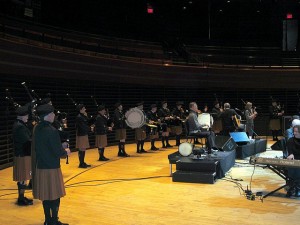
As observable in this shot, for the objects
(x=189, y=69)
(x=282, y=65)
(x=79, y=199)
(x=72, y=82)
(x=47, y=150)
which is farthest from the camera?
(x=282, y=65)

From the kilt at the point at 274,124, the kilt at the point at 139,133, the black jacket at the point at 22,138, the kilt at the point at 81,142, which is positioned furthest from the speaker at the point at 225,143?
the kilt at the point at 274,124

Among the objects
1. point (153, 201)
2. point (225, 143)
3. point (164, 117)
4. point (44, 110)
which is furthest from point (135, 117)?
point (44, 110)

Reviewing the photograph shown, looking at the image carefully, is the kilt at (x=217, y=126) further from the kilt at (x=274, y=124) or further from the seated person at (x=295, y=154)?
the seated person at (x=295, y=154)

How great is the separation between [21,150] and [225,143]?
5862mm

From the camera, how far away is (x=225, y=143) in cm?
1045

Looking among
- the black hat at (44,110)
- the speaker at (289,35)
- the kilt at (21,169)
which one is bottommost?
the kilt at (21,169)

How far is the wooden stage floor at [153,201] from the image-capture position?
5797 mm

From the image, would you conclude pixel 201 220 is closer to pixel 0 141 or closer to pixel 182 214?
pixel 182 214

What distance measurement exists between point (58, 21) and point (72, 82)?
234 inches

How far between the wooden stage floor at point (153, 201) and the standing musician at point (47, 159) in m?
0.90

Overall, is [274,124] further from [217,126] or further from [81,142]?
[81,142]

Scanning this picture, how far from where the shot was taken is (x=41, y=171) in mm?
5074

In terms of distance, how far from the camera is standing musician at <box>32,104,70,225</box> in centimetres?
503

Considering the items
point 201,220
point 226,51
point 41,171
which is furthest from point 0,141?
point 226,51
